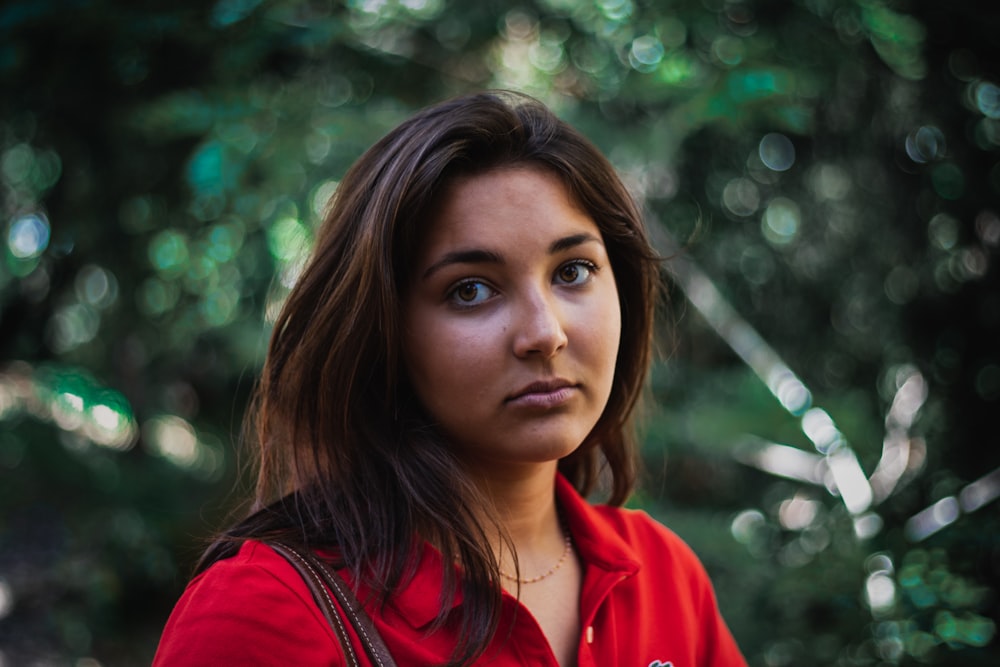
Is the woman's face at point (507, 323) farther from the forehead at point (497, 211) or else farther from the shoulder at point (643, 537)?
the shoulder at point (643, 537)

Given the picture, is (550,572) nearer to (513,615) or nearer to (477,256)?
(513,615)

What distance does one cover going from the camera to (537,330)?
1.33 meters

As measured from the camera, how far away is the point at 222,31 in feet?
8.97

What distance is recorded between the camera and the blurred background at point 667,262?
2.70 metres

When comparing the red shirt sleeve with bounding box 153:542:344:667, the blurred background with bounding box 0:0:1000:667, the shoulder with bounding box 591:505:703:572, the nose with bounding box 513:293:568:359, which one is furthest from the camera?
the blurred background with bounding box 0:0:1000:667

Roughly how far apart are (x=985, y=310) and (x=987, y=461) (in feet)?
1.82

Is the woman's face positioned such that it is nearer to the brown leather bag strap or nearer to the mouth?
the mouth

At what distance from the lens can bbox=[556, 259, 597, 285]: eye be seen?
1.45m

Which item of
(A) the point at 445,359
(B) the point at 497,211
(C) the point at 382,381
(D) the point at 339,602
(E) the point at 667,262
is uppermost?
(B) the point at 497,211

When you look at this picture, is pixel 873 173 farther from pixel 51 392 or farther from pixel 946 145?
pixel 51 392

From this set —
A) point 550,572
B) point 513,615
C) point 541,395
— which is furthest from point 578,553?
point 541,395

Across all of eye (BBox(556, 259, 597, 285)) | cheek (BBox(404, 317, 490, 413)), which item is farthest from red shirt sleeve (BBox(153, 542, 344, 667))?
eye (BBox(556, 259, 597, 285))

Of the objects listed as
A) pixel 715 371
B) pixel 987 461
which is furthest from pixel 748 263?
pixel 987 461

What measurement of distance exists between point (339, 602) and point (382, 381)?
39cm
